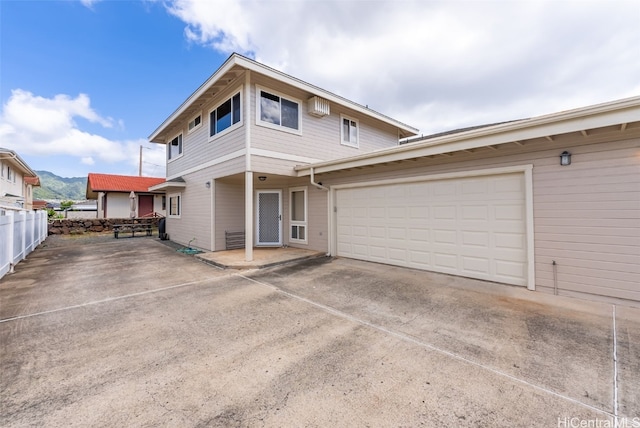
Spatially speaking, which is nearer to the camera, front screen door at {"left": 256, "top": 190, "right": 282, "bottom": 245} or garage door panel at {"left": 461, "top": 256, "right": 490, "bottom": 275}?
garage door panel at {"left": 461, "top": 256, "right": 490, "bottom": 275}

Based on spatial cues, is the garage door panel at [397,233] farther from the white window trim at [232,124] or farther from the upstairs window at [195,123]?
the upstairs window at [195,123]

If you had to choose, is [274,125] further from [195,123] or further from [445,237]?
[445,237]

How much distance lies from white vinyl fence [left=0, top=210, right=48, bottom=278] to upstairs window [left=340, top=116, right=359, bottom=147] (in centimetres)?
970

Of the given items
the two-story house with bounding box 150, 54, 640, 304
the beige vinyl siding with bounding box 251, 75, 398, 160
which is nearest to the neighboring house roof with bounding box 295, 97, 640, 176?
the two-story house with bounding box 150, 54, 640, 304

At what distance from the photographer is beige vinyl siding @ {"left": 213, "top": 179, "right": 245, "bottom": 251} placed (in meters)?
9.16

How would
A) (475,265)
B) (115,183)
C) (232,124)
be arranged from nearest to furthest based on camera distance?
1. (475,265)
2. (232,124)
3. (115,183)

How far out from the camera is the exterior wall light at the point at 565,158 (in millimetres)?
4496

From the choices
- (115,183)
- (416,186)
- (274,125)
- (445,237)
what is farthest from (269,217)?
(115,183)

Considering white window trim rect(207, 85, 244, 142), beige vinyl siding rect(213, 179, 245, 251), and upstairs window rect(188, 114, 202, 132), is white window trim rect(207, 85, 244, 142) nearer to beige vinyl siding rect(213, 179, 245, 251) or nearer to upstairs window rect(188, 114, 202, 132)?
upstairs window rect(188, 114, 202, 132)

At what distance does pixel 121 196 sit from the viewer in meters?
20.9

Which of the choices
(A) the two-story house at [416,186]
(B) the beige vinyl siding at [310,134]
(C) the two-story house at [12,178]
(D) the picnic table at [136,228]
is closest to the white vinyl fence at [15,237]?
(C) the two-story house at [12,178]

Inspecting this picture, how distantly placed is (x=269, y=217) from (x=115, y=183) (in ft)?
60.8

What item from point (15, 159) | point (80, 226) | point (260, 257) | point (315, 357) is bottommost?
point (315, 357)

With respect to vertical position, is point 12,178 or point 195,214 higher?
point 12,178
